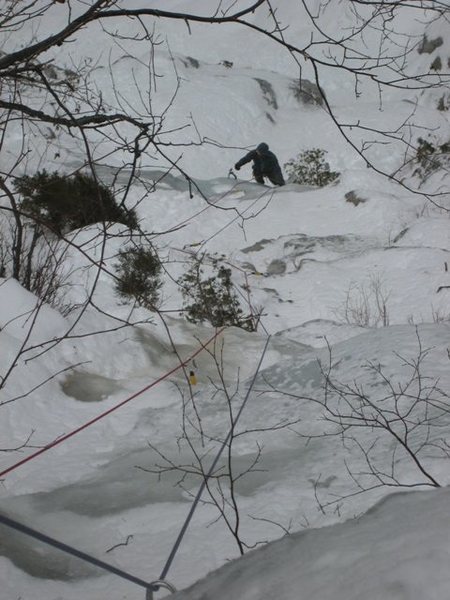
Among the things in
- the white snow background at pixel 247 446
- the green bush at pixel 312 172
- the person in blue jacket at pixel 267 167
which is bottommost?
the white snow background at pixel 247 446

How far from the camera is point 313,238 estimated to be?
8648 millimetres

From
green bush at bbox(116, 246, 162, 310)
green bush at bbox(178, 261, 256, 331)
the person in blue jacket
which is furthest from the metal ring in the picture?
the person in blue jacket

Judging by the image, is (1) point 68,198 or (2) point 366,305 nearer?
(1) point 68,198

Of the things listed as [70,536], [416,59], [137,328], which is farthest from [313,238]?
[416,59]

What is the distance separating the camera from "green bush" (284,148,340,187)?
43.1 feet

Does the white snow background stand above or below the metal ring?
above

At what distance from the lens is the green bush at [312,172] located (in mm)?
13133

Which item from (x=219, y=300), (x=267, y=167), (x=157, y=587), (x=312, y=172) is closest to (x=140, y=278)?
(x=157, y=587)

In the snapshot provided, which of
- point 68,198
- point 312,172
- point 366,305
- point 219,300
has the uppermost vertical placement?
point 312,172

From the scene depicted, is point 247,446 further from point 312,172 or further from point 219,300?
point 312,172

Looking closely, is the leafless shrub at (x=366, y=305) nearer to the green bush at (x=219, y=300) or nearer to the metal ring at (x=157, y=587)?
the green bush at (x=219, y=300)

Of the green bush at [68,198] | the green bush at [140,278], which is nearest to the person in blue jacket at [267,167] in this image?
the green bush at [140,278]

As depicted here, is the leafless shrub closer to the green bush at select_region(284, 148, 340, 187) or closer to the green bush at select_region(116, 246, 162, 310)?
the green bush at select_region(116, 246, 162, 310)

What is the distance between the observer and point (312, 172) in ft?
43.8
